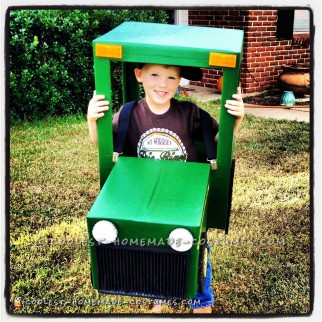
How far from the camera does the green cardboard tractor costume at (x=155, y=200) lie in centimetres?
101

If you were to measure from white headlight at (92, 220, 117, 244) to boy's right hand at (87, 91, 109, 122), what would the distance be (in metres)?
0.31

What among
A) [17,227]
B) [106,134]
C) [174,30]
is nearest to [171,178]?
[106,134]

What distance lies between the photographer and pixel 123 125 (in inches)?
49.5

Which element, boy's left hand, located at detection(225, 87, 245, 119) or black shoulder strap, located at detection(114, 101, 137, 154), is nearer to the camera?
boy's left hand, located at detection(225, 87, 245, 119)

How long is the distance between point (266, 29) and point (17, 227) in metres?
0.90

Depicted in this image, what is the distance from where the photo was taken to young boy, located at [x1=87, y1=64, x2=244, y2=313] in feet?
4.07

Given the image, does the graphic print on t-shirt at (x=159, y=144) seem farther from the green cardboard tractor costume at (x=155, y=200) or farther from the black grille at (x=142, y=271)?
the black grille at (x=142, y=271)

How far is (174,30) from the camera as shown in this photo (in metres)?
1.17

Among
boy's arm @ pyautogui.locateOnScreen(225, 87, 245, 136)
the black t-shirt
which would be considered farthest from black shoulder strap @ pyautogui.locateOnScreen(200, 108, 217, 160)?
boy's arm @ pyautogui.locateOnScreen(225, 87, 245, 136)

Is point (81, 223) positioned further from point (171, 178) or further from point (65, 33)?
point (65, 33)

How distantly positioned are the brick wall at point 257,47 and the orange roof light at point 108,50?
27 cm

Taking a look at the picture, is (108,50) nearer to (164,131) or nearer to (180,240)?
(164,131)

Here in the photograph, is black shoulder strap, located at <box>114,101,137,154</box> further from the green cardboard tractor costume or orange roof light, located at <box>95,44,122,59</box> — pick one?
orange roof light, located at <box>95,44,122,59</box>

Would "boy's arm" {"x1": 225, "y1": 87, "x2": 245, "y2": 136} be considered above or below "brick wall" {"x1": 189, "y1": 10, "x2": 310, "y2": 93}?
below
